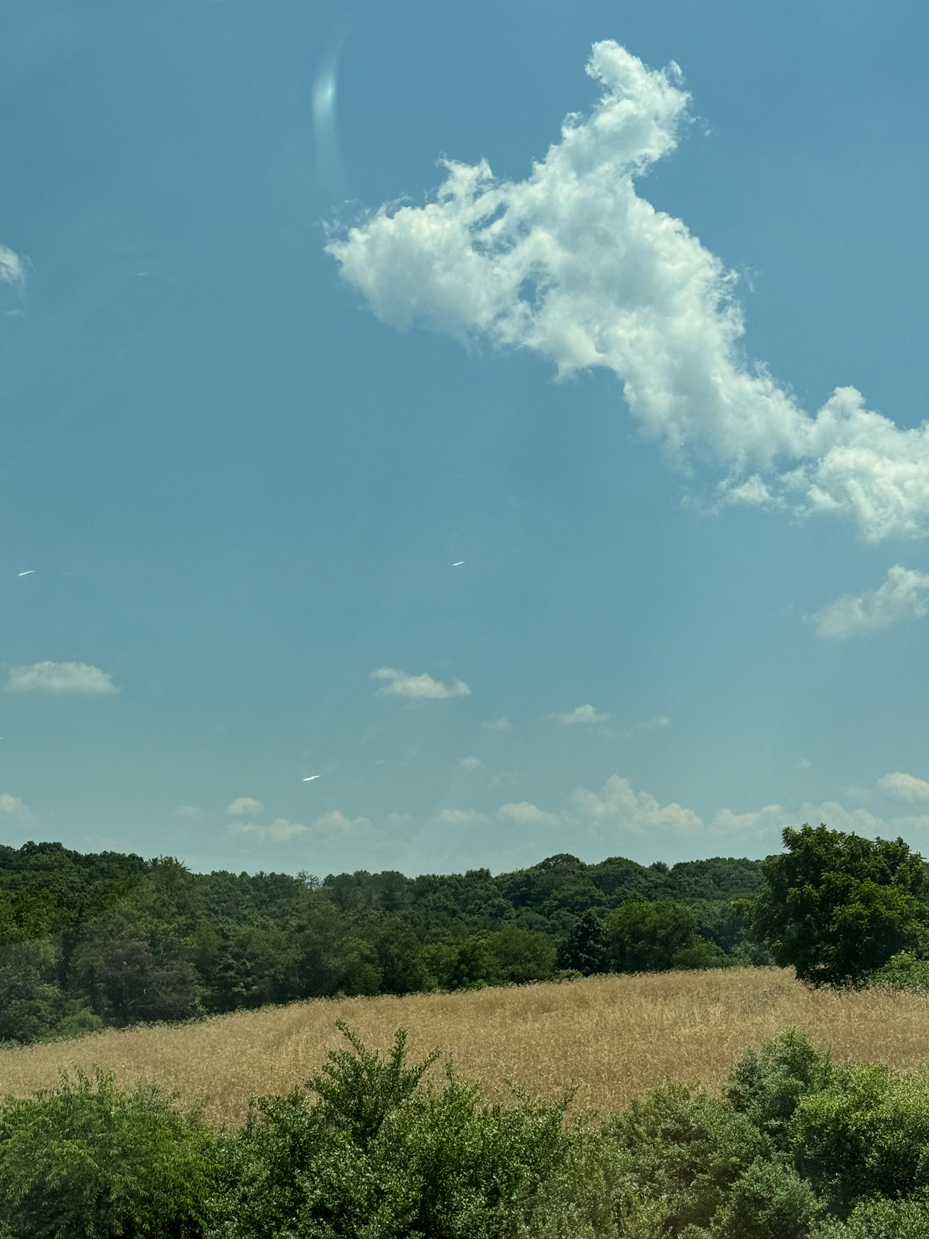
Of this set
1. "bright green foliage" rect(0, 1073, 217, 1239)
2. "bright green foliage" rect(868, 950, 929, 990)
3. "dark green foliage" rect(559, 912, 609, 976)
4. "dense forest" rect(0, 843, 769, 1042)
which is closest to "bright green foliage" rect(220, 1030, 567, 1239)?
"bright green foliage" rect(0, 1073, 217, 1239)

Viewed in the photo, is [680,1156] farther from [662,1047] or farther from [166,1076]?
[166,1076]

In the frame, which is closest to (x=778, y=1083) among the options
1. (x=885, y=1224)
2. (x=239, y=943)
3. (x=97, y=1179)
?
(x=885, y=1224)

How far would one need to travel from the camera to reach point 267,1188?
7777 millimetres

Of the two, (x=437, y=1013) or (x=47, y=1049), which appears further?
(x=47, y=1049)

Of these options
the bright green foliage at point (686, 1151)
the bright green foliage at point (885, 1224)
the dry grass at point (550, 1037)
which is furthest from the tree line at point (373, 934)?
the bright green foliage at point (885, 1224)

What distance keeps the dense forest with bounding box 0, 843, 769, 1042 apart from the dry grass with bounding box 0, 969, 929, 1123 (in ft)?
25.8

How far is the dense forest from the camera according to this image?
44750 mm

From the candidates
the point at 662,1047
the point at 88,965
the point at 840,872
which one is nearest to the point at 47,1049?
the point at 88,965

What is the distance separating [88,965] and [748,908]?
3250 cm

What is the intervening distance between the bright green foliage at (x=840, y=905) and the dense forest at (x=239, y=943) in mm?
3089

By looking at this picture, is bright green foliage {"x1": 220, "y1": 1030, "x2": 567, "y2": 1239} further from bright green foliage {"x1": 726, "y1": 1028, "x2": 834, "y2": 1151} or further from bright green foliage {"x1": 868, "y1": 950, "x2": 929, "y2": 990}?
bright green foliage {"x1": 868, "y1": 950, "x2": 929, "y2": 990}

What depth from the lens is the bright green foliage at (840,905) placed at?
2539 cm

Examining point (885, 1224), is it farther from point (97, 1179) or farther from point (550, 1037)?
point (550, 1037)

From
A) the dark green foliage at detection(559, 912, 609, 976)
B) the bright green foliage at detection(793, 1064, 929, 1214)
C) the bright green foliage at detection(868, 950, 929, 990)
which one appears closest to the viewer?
the bright green foliage at detection(793, 1064, 929, 1214)
